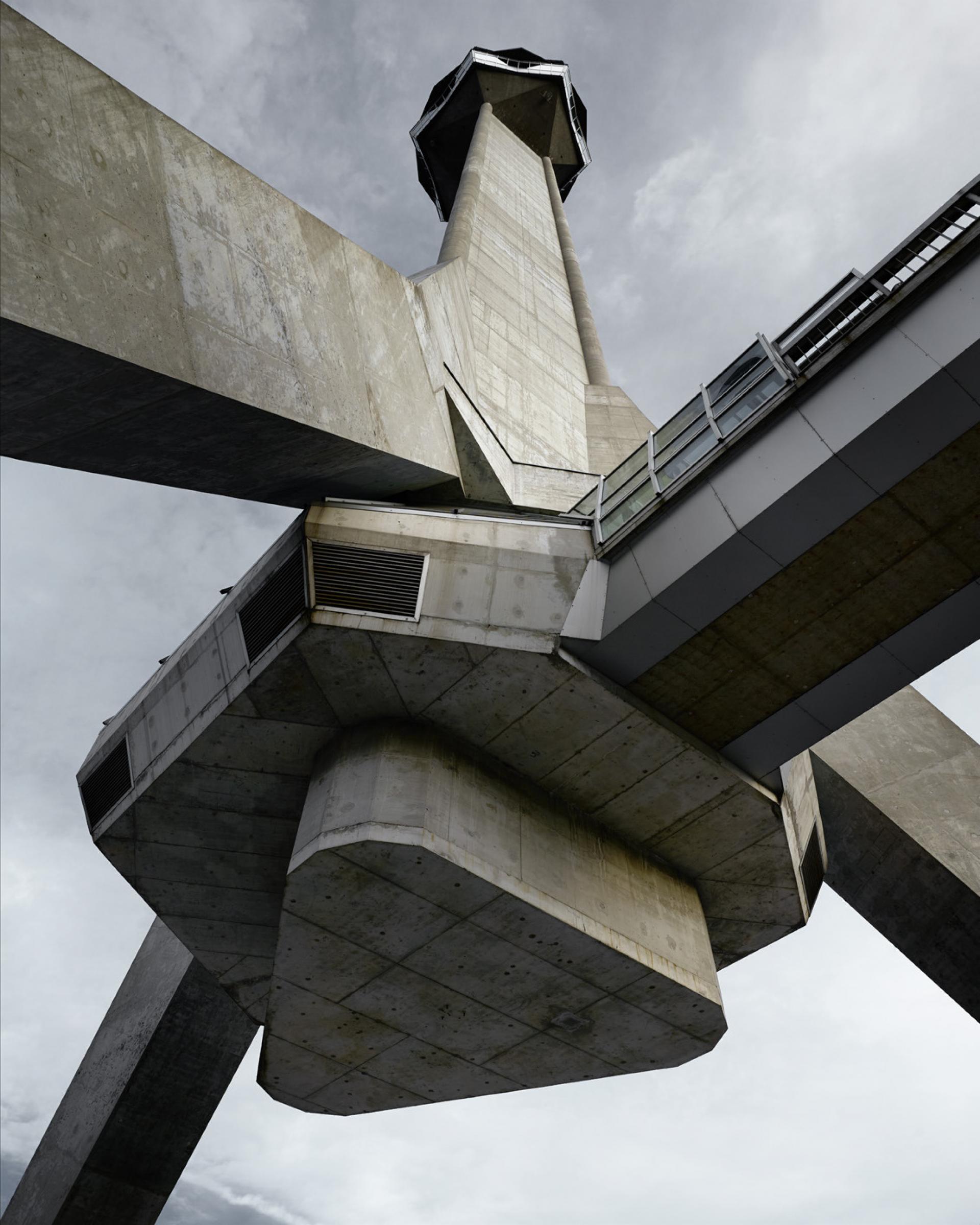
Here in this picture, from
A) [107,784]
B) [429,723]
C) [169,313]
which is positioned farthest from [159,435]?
[107,784]

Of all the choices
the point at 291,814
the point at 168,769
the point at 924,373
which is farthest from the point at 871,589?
the point at 168,769

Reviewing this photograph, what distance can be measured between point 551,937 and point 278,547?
5.32m

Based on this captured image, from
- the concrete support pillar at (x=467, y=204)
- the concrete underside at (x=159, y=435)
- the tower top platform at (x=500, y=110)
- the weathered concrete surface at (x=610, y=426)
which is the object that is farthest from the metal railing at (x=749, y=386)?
the tower top platform at (x=500, y=110)

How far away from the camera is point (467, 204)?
96.9 feet

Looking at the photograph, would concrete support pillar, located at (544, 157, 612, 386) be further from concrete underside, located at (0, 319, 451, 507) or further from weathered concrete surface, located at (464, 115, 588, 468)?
concrete underside, located at (0, 319, 451, 507)

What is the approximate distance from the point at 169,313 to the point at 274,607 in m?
3.27

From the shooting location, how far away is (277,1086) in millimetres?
12844

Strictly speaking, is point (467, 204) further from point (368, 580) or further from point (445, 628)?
point (445, 628)

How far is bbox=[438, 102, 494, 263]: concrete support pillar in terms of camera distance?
84.6 feet

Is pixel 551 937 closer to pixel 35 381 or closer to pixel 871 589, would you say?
pixel 871 589

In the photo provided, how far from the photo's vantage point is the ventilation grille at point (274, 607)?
10734mm

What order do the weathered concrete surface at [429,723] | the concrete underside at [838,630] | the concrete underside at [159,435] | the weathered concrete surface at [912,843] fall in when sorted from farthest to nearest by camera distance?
the weathered concrete surface at [912,843], the weathered concrete surface at [429,723], the concrete underside at [838,630], the concrete underside at [159,435]

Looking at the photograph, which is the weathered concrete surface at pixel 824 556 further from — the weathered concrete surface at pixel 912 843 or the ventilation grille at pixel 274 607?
the weathered concrete surface at pixel 912 843

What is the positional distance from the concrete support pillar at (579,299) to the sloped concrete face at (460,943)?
18106 millimetres
